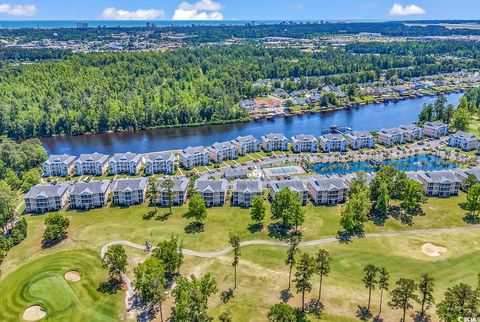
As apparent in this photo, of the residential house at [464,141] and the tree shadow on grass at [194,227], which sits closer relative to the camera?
the tree shadow on grass at [194,227]

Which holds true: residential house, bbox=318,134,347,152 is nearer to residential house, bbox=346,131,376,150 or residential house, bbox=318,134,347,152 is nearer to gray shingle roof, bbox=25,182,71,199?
residential house, bbox=346,131,376,150

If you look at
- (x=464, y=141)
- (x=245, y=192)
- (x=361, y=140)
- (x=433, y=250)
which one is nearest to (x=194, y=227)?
(x=245, y=192)

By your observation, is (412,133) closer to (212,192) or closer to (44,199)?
(212,192)

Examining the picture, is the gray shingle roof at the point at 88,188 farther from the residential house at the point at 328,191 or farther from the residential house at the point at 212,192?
the residential house at the point at 328,191

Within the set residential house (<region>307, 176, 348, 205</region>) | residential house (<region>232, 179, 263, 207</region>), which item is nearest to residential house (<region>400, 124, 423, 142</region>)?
residential house (<region>307, 176, 348, 205</region>)

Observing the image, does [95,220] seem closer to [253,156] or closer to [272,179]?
[272,179]

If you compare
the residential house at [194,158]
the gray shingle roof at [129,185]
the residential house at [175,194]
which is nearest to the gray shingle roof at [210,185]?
the residential house at [175,194]
